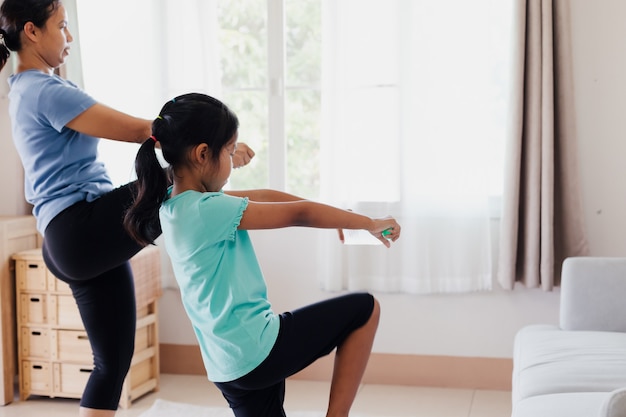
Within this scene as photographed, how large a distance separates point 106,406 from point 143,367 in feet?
4.25

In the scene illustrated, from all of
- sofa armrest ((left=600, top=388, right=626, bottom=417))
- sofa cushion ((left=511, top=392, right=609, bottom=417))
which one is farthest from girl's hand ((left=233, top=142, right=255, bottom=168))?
sofa armrest ((left=600, top=388, right=626, bottom=417))

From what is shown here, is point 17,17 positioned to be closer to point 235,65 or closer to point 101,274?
point 101,274

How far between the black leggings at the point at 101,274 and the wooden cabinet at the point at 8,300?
1246mm

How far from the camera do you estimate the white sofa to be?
2078 millimetres

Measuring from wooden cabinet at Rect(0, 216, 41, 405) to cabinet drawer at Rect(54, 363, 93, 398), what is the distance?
208 mm

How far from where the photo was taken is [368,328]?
80.7 inches

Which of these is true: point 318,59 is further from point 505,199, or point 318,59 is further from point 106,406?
point 106,406

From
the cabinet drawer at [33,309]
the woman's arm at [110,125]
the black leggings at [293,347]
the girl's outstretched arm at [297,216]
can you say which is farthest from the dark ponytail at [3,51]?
the cabinet drawer at [33,309]

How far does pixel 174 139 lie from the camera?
1.92m

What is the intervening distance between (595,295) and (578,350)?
14.7 inches

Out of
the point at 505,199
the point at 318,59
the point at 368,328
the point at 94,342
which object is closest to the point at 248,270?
the point at 368,328

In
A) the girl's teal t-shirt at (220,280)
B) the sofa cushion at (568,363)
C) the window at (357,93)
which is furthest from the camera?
the window at (357,93)

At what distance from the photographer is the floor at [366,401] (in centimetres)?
320

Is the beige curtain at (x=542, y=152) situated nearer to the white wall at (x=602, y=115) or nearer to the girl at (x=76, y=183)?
the white wall at (x=602, y=115)
